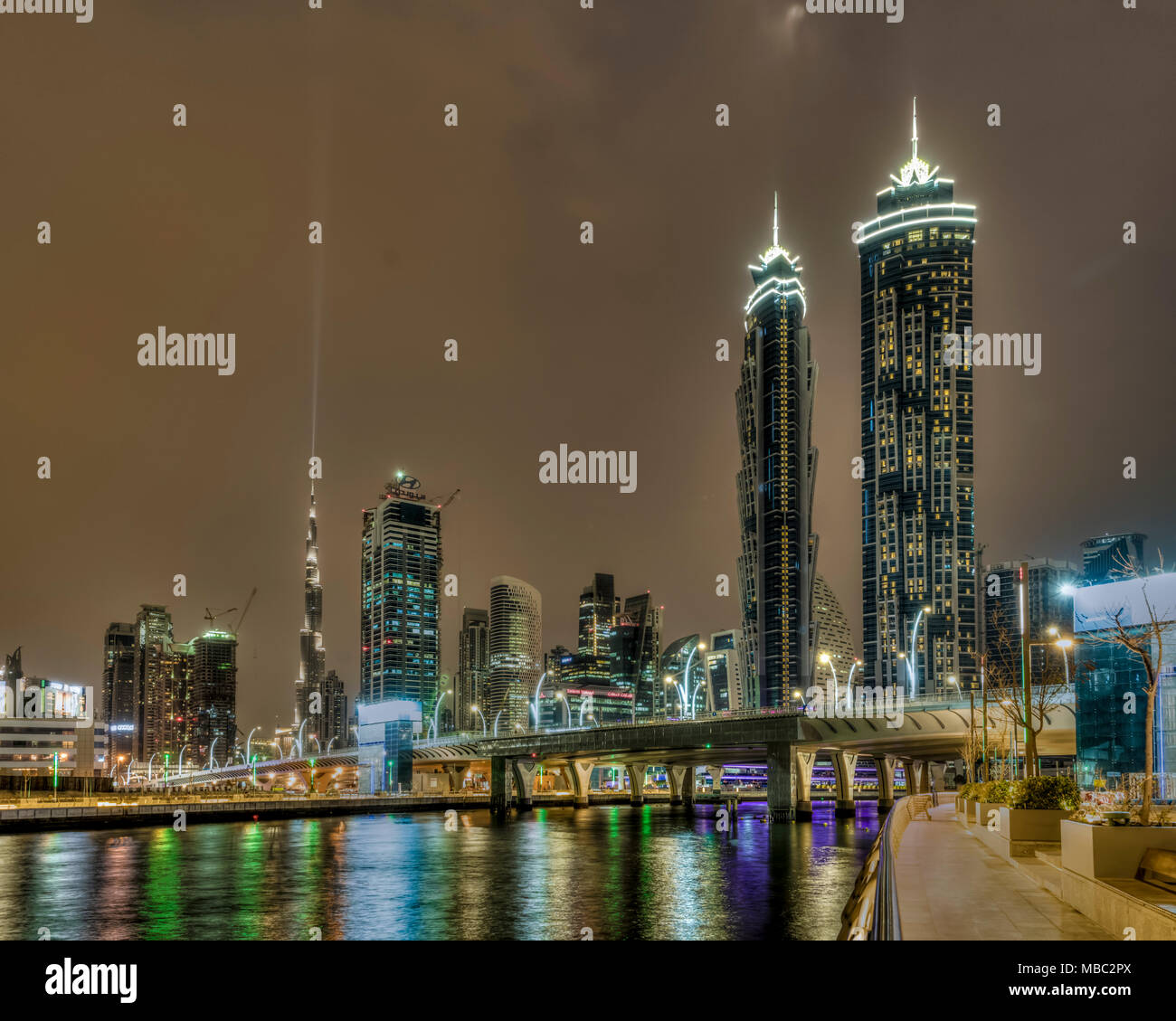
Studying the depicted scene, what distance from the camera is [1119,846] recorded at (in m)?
19.3

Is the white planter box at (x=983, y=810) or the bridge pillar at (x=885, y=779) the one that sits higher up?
the white planter box at (x=983, y=810)

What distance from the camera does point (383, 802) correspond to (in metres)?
149

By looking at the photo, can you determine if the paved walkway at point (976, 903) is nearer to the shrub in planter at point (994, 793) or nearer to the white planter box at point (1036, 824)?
the white planter box at point (1036, 824)

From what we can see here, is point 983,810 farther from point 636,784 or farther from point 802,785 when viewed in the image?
point 636,784

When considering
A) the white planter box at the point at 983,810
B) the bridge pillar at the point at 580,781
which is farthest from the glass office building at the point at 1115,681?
the bridge pillar at the point at 580,781

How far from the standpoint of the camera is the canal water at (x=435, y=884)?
40844 mm

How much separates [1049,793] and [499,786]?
128m

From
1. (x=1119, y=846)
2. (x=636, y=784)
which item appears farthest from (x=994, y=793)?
(x=636, y=784)

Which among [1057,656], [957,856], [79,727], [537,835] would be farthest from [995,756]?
[79,727]

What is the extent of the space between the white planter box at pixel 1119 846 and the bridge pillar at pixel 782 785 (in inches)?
3501

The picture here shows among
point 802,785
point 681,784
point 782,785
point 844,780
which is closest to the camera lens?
point 782,785
